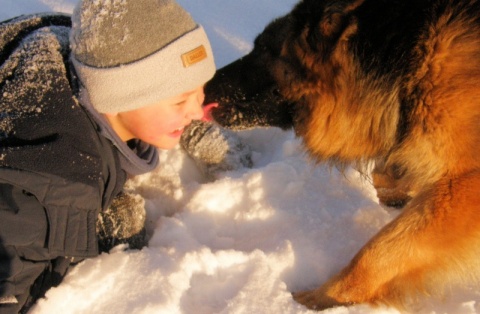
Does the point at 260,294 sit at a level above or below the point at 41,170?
below

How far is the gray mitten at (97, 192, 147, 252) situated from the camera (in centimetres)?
191

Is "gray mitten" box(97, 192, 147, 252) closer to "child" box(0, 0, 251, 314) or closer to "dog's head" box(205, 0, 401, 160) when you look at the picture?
"child" box(0, 0, 251, 314)

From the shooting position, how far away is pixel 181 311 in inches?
64.5

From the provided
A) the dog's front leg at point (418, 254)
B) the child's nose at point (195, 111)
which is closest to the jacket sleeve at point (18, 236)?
the child's nose at point (195, 111)

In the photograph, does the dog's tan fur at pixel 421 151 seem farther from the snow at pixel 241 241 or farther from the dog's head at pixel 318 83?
the snow at pixel 241 241

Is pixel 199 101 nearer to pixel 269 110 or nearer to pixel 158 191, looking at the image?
pixel 269 110

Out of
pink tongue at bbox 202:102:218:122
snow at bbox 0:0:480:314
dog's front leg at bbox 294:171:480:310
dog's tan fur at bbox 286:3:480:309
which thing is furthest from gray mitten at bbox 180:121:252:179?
dog's front leg at bbox 294:171:480:310

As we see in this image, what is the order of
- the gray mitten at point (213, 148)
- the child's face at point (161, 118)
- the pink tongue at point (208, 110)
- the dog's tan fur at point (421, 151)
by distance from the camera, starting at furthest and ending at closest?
the gray mitten at point (213, 148) < the pink tongue at point (208, 110) < the child's face at point (161, 118) < the dog's tan fur at point (421, 151)

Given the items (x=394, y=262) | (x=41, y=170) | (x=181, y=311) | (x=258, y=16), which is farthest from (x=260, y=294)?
(x=258, y=16)

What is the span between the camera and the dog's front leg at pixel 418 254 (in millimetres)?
1484

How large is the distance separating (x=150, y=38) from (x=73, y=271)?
853 mm

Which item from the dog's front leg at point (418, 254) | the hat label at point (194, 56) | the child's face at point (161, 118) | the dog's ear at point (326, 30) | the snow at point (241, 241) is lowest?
the snow at point (241, 241)

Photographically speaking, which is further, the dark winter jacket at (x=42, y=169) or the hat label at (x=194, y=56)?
the hat label at (x=194, y=56)

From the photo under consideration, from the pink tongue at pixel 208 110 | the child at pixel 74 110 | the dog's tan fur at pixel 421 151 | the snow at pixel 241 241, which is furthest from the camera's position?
the pink tongue at pixel 208 110
